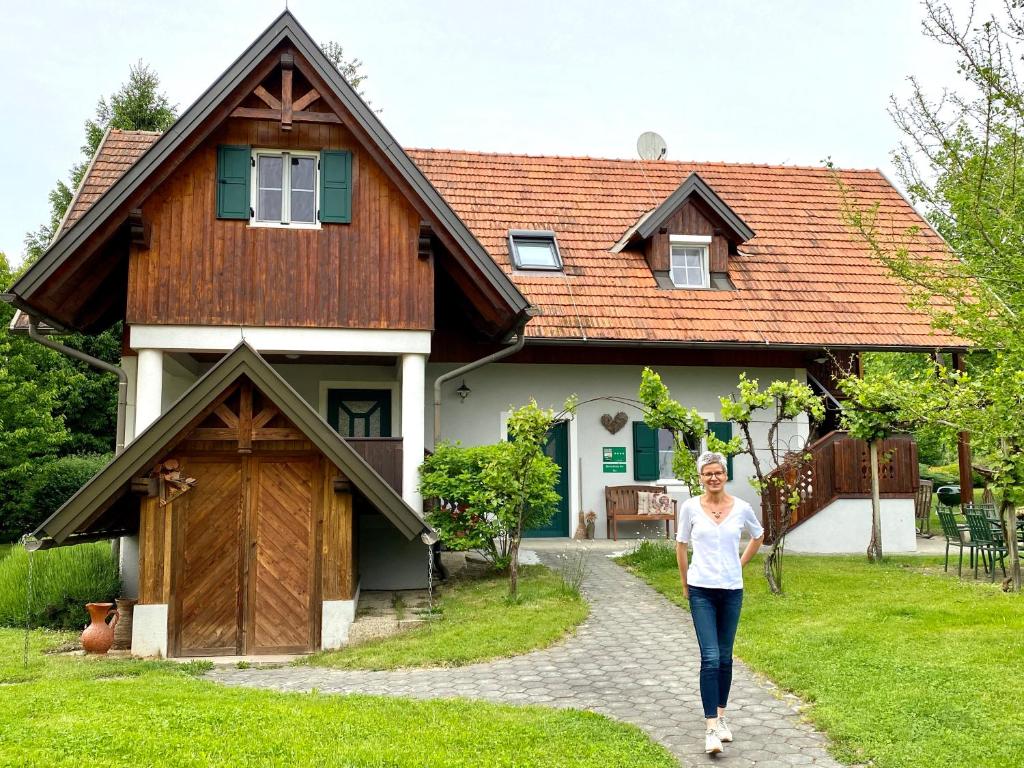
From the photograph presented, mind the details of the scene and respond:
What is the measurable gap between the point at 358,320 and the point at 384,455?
181 cm

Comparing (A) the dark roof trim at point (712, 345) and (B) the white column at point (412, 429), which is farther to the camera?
(A) the dark roof trim at point (712, 345)

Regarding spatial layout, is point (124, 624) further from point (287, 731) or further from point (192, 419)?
point (287, 731)

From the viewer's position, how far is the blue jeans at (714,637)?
5203 millimetres

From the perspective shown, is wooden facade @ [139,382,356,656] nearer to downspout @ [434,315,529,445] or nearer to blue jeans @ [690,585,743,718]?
downspout @ [434,315,529,445]

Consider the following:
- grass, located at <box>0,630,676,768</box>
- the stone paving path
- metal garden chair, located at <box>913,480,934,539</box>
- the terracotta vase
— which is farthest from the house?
metal garden chair, located at <box>913,480,934,539</box>

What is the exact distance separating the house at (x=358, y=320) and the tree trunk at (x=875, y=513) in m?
0.83

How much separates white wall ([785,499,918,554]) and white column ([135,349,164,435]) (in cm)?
990

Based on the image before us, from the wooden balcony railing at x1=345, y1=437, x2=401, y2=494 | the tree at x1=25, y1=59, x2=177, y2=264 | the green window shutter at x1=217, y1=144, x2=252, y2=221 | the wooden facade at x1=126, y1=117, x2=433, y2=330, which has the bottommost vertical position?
the wooden balcony railing at x1=345, y1=437, x2=401, y2=494

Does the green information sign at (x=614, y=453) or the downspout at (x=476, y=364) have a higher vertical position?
the downspout at (x=476, y=364)

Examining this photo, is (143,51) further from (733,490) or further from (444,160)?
(733,490)

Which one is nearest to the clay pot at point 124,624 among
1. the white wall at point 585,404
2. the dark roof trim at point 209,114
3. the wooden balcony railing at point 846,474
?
the dark roof trim at point 209,114

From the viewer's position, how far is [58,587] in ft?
34.8

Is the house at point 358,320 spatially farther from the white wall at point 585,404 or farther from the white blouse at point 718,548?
the white blouse at point 718,548

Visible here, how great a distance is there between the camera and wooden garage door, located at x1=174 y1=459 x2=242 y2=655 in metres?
8.56
